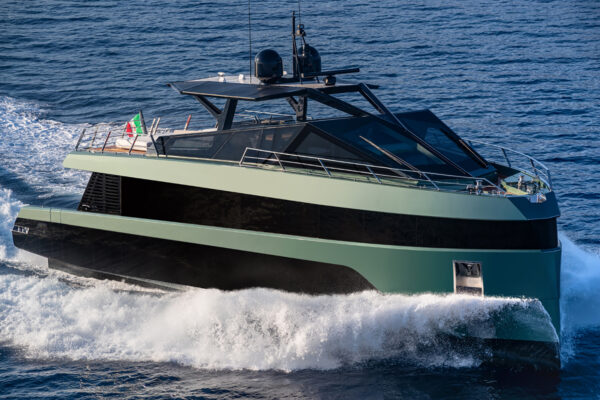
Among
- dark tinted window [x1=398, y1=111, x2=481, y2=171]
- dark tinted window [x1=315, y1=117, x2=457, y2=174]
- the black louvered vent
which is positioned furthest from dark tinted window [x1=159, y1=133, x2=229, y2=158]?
dark tinted window [x1=398, y1=111, x2=481, y2=171]

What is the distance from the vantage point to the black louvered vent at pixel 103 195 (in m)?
14.3

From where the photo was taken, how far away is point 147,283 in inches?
571

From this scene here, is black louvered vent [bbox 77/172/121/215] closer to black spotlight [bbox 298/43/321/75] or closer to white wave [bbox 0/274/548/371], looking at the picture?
white wave [bbox 0/274/548/371]

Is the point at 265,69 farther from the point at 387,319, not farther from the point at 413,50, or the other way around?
the point at 413,50

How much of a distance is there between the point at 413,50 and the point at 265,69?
58.8ft

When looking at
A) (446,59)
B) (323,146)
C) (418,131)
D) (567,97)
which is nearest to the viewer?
(323,146)

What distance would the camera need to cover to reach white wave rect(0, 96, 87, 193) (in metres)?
19.4

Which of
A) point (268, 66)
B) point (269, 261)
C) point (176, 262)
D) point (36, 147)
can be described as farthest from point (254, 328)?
point (36, 147)

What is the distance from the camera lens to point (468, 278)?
1170 centimetres

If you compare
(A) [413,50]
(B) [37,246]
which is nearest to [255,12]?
(A) [413,50]

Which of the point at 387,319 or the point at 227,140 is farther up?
the point at 227,140

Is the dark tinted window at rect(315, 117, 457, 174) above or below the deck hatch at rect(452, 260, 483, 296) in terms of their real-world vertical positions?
above

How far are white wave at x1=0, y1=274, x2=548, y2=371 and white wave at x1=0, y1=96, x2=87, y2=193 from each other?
5.74m

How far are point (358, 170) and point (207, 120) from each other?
1248 centimetres
